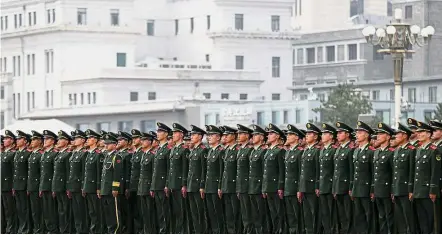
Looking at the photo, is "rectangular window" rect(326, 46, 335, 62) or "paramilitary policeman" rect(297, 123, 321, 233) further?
"rectangular window" rect(326, 46, 335, 62)

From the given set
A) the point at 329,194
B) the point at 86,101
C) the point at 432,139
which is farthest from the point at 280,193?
the point at 86,101

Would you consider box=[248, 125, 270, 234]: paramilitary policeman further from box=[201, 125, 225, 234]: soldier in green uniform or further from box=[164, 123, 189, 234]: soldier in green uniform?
box=[164, 123, 189, 234]: soldier in green uniform

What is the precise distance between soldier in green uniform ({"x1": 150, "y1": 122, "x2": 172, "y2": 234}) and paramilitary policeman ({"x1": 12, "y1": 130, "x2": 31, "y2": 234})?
7.56 feet

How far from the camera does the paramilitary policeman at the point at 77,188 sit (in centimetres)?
2631

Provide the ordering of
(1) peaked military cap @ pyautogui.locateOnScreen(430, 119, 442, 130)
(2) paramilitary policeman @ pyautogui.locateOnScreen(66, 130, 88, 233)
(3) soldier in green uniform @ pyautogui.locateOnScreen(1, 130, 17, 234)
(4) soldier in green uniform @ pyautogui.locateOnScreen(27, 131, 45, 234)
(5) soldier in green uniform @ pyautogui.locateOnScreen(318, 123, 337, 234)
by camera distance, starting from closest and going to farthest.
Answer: (1) peaked military cap @ pyautogui.locateOnScreen(430, 119, 442, 130) → (5) soldier in green uniform @ pyautogui.locateOnScreen(318, 123, 337, 234) → (2) paramilitary policeman @ pyautogui.locateOnScreen(66, 130, 88, 233) → (4) soldier in green uniform @ pyautogui.locateOnScreen(27, 131, 45, 234) → (3) soldier in green uniform @ pyautogui.locateOnScreen(1, 130, 17, 234)

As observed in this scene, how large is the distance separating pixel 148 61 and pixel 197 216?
75.7 metres

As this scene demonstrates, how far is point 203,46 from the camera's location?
104 m

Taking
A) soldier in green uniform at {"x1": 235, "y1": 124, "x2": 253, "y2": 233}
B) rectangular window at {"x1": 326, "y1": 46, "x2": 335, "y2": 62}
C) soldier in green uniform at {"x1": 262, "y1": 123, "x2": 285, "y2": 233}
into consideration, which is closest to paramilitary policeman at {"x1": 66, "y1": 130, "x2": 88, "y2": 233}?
soldier in green uniform at {"x1": 235, "y1": 124, "x2": 253, "y2": 233}

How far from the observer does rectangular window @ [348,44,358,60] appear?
343 ft

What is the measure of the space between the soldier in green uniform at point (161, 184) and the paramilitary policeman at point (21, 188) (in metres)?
2.30

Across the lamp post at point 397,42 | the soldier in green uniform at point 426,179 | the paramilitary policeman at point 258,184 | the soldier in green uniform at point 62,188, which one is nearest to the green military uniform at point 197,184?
the paramilitary policeman at point 258,184

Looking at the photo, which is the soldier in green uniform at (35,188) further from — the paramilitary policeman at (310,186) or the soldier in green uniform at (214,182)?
the paramilitary policeman at (310,186)

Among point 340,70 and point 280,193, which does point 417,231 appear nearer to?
point 280,193

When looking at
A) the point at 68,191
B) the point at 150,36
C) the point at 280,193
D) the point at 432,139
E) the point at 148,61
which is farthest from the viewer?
the point at 150,36
